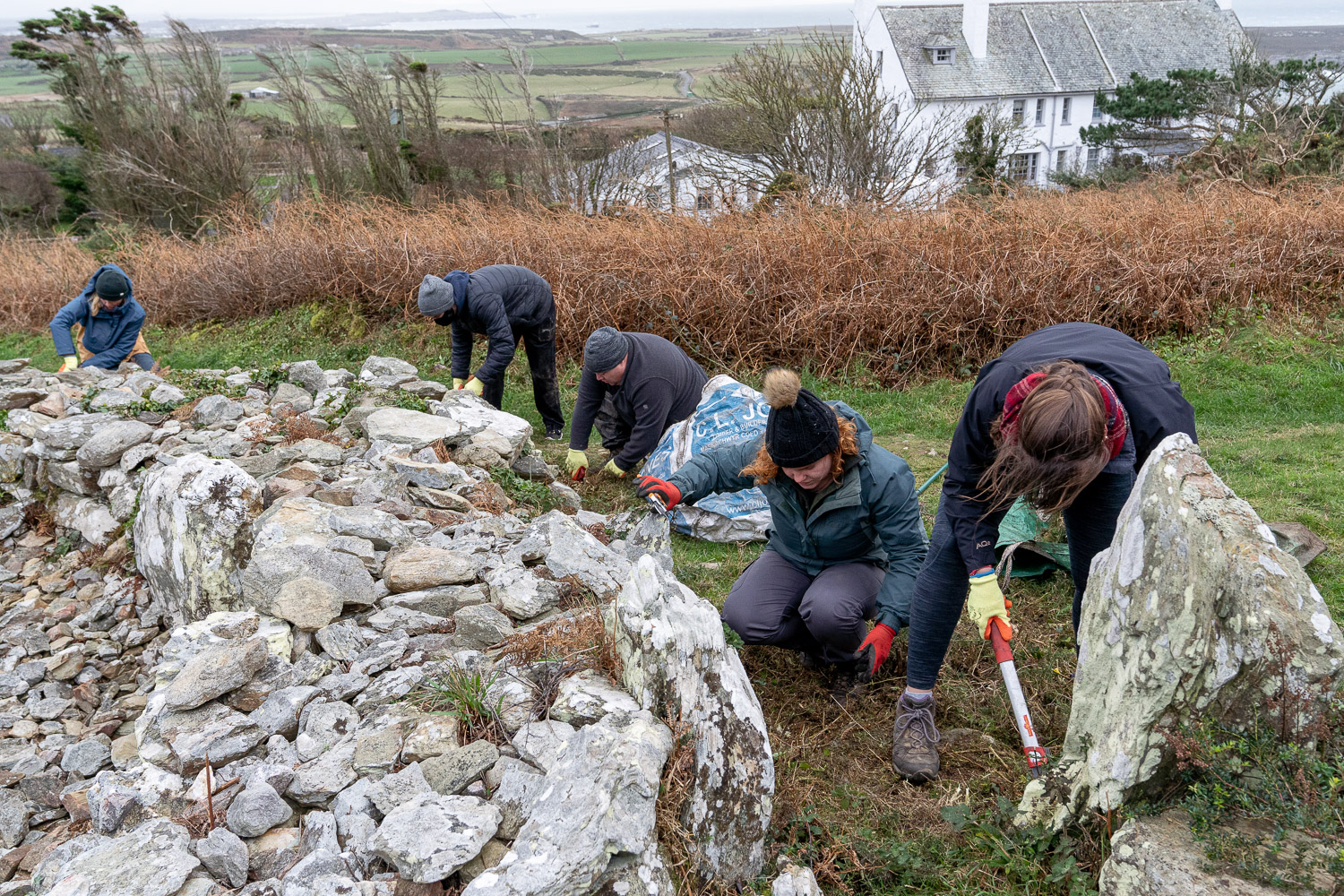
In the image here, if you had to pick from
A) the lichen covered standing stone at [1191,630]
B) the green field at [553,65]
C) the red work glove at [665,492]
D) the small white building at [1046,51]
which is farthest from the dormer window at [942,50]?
the lichen covered standing stone at [1191,630]

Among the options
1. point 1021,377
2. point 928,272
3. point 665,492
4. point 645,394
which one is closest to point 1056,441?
point 1021,377

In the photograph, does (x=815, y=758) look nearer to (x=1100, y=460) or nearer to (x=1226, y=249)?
(x=1100, y=460)

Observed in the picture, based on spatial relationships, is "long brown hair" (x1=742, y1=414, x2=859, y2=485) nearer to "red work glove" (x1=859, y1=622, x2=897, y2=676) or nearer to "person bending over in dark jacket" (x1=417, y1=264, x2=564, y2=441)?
"red work glove" (x1=859, y1=622, x2=897, y2=676)

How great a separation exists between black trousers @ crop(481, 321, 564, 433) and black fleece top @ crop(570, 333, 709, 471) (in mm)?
1028

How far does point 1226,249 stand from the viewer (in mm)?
7609

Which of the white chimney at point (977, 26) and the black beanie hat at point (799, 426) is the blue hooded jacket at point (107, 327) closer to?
the black beanie hat at point (799, 426)

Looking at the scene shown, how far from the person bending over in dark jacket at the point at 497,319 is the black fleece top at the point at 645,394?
93 cm

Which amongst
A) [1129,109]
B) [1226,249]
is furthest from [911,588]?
[1129,109]

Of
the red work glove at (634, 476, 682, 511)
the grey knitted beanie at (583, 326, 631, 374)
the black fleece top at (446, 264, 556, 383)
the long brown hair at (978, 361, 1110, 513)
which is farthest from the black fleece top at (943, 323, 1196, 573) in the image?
the black fleece top at (446, 264, 556, 383)

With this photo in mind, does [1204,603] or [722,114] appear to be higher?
[722,114]

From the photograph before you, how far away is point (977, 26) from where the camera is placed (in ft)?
84.0

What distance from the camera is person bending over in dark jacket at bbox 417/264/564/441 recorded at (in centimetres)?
555

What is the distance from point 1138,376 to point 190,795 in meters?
2.86

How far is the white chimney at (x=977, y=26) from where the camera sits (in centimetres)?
2534
